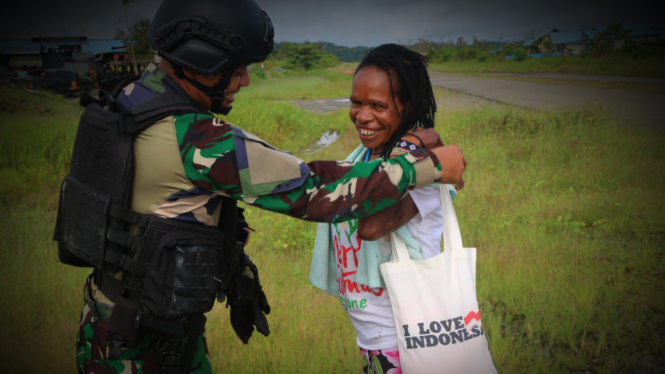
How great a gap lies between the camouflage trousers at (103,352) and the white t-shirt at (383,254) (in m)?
0.77

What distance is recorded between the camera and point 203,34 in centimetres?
164

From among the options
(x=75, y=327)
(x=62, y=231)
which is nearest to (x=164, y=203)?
(x=62, y=231)

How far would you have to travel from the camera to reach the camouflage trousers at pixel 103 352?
177 cm

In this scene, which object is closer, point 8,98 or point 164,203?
point 164,203

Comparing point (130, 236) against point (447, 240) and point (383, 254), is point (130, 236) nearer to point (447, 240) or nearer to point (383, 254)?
point (383, 254)

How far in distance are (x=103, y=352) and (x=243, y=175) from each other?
2.90ft

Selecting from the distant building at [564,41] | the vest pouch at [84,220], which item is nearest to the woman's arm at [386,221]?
the vest pouch at [84,220]

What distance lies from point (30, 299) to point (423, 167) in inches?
142

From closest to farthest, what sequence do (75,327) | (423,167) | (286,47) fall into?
(423,167) < (75,327) < (286,47)

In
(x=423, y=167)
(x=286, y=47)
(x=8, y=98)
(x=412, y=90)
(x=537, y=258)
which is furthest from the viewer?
(x=286, y=47)

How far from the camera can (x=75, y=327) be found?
3.54 meters

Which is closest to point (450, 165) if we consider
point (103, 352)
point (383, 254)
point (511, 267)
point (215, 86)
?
point (383, 254)

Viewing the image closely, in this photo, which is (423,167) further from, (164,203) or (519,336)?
(519,336)

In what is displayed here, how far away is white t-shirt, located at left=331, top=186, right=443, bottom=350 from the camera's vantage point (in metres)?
1.77
